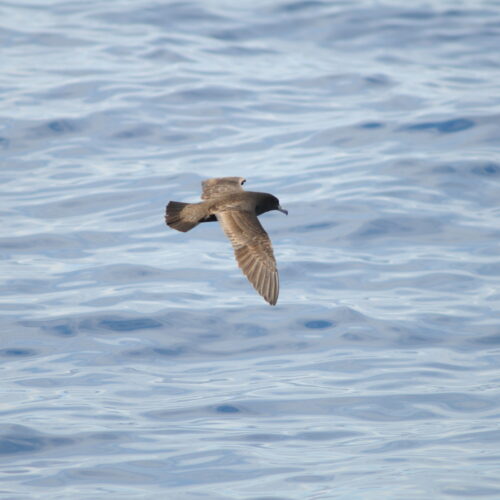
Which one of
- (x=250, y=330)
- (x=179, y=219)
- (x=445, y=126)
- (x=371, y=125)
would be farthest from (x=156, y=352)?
Answer: (x=445, y=126)

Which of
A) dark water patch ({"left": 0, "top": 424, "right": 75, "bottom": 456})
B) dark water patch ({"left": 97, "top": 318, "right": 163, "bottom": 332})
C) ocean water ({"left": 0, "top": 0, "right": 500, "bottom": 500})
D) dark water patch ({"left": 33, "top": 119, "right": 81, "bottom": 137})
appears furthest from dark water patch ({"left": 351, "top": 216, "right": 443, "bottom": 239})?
dark water patch ({"left": 0, "top": 424, "right": 75, "bottom": 456})

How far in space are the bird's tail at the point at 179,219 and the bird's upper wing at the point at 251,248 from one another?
0.76 ft

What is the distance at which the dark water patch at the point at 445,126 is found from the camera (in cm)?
1284

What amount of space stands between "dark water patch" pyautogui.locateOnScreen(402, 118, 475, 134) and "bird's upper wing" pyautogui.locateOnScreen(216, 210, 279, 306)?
5440mm

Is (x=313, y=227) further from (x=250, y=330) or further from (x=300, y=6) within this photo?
(x=300, y=6)

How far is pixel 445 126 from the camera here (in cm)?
1288

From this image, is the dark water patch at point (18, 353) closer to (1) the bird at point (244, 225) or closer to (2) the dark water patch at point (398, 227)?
(1) the bird at point (244, 225)

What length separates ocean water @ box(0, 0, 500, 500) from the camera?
7.62m

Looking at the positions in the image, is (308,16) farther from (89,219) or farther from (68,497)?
(68,497)

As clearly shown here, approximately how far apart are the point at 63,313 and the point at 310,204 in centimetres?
289

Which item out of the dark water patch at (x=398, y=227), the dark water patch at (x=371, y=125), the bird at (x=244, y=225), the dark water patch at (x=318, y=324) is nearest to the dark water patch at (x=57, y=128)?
the dark water patch at (x=371, y=125)

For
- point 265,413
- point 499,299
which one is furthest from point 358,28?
point 265,413

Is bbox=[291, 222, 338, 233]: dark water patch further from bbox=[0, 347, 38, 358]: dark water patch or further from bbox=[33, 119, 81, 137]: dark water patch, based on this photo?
bbox=[33, 119, 81, 137]: dark water patch

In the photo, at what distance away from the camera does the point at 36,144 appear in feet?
40.5
